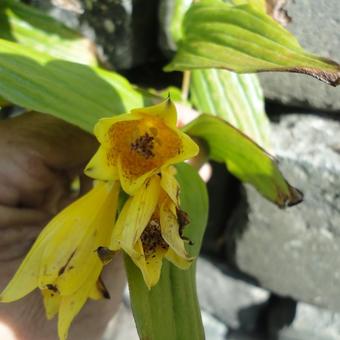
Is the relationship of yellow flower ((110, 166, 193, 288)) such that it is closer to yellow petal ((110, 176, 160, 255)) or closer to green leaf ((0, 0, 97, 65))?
yellow petal ((110, 176, 160, 255))

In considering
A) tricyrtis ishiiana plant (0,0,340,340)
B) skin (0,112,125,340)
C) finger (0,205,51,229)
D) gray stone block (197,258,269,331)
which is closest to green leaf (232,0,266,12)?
tricyrtis ishiiana plant (0,0,340,340)

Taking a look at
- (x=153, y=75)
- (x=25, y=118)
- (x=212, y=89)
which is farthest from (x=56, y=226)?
(x=153, y=75)

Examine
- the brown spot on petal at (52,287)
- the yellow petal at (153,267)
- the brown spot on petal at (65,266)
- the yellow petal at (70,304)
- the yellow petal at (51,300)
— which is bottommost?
the yellow petal at (51,300)

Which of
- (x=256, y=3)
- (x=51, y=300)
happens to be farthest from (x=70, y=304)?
(x=256, y=3)

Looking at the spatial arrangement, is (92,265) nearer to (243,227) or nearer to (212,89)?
(212,89)

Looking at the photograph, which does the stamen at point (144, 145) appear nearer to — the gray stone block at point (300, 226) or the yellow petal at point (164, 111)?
the yellow petal at point (164, 111)

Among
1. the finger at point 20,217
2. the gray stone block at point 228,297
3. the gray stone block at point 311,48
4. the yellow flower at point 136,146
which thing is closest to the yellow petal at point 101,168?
the yellow flower at point 136,146

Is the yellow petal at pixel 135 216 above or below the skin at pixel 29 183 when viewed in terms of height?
above
